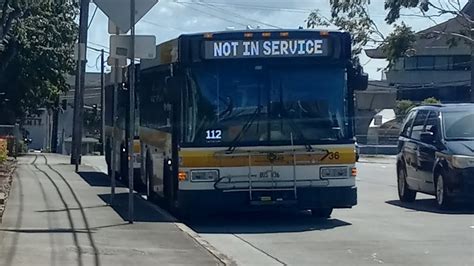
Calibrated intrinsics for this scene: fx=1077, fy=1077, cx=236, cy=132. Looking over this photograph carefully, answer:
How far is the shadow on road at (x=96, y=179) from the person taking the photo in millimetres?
25494

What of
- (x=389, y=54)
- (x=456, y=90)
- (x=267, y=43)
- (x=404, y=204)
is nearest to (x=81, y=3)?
(x=389, y=54)

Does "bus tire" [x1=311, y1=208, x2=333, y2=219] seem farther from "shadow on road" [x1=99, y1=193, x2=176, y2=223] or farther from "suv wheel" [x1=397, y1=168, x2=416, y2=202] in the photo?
"suv wheel" [x1=397, y1=168, x2=416, y2=202]

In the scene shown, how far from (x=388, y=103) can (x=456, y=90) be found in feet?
21.3

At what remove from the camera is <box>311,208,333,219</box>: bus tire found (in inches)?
711

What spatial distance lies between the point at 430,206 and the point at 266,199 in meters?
5.28

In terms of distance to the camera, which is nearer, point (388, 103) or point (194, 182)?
point (194, 182)

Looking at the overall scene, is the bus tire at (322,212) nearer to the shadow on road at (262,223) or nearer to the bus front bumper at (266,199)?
the shadow on road at (262,223)

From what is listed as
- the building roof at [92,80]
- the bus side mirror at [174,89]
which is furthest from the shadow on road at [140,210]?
the building roof at [92,80]

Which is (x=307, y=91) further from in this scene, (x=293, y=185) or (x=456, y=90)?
(x=456, y=90)

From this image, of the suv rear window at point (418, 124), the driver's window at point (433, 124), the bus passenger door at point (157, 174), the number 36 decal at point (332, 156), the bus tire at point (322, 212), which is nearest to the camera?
the number 36 decal at point (332, 156)

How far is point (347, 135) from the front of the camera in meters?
16.9

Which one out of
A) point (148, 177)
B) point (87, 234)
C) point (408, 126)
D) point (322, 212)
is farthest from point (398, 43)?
point (87, 234)

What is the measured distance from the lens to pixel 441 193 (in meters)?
19.6

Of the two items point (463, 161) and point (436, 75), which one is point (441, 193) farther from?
point (436, 75)
